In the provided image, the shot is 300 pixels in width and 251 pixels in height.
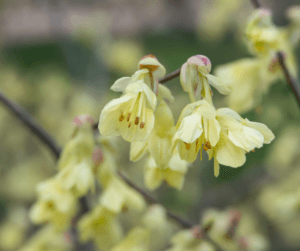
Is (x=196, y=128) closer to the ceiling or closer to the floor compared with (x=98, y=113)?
closer to the ceiling

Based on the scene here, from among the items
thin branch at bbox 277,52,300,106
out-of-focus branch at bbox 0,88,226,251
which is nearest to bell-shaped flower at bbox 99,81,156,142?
out-of-focus branch at bbox 0,88,226,251

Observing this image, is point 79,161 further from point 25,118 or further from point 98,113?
point 98,113

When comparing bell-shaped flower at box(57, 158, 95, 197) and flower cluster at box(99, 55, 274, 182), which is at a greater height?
flower cluster at box(99, 55, 274, 182)

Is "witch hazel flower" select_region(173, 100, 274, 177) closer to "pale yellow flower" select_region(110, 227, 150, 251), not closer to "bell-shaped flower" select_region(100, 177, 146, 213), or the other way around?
"bell-shaped flower" select_region(100, 177, 146, 213)

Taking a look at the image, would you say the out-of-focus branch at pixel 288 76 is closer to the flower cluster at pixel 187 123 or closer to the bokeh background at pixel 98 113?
the bokeh background at pixel 98 113

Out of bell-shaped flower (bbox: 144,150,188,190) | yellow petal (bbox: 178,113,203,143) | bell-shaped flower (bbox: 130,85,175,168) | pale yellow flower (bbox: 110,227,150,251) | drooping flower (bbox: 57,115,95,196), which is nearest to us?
yellow petal (bbox: 178,113,203,143)

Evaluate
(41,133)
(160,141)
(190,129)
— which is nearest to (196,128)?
(190,129)
